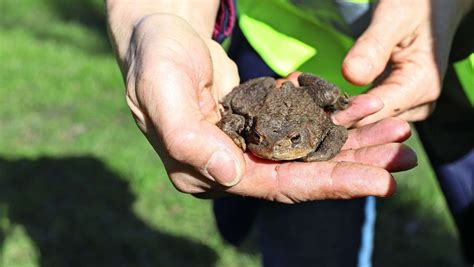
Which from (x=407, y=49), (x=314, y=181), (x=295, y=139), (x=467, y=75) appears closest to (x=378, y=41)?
(x=407, y=49)

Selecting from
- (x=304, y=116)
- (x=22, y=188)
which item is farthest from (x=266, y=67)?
(x=22, y=188)

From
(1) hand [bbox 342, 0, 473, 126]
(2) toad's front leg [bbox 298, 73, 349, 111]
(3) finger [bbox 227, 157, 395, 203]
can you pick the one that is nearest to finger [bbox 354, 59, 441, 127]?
(1) hand [bbox 342, 0, 473, 126]

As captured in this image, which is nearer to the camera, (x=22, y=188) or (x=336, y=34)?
(x=336, y=34)

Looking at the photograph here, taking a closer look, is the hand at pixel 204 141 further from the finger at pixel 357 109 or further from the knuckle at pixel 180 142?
the finger at pixel 357 109

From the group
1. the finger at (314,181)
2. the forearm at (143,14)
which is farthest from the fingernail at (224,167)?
the forearm at (143,14)

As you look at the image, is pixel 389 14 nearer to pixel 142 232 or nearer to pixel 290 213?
pixel 290 213

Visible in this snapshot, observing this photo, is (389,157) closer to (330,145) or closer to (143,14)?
(330,145)
